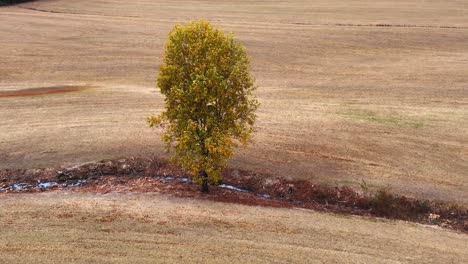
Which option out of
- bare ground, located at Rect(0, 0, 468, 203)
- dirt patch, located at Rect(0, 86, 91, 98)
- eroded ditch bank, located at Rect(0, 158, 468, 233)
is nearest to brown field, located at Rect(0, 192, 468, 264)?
eroded ditch bank, located at Rect(0, 158, 468, 233)

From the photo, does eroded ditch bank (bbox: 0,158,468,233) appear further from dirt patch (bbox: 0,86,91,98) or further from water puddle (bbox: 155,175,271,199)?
dirt patch (bbox: 0,86,91,98)

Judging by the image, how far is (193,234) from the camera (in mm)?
22344

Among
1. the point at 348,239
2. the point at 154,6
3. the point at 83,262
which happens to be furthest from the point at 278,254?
the point at 154,6

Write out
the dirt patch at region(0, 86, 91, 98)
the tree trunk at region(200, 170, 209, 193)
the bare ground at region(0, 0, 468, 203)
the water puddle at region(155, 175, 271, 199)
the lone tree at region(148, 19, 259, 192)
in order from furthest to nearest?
1. the dirt patch at region(0, 86, 91, 98)
2. the bare ground at region(0, 0, 468, 203)
3. the water puddle at region(155, 175, 271, 199)
4. the tree trunk at region(200, 170, 209, 193)
5. the lone tree at region(148, 19, 259, 192)

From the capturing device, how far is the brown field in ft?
67.1

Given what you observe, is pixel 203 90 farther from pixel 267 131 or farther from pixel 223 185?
pixel 267 131

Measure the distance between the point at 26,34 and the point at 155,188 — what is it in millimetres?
51040

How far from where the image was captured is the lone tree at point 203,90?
25266 millimetres

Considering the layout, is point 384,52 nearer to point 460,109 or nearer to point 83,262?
point 460,109

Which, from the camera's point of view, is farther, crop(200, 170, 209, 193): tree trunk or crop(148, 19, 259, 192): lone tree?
crop(200, 170, 209, 193): tree trunk

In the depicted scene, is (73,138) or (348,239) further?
(73,138)

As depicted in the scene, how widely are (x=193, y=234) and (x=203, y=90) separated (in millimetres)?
7217

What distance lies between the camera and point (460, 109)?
4119 cm

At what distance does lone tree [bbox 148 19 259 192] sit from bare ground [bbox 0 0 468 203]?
518cm
